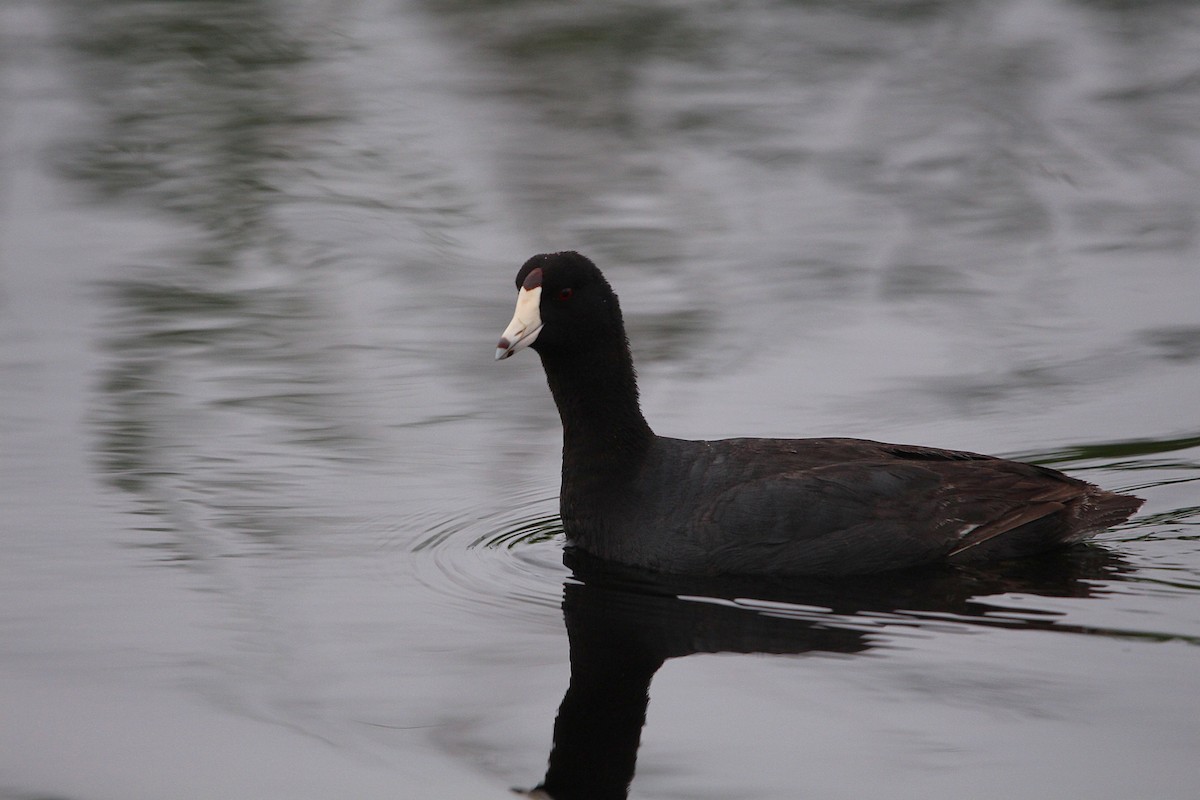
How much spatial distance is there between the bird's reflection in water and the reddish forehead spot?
3.26 ft

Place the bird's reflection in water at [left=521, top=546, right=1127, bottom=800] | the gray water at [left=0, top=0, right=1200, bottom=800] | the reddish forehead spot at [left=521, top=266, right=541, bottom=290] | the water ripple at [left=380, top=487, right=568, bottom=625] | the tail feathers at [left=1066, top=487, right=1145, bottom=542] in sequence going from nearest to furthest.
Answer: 1. the gray water at [left=0, top=0, right=1200, bottom=800]
2. the bird's reflection in water at [left=521, top=546, right=1127, bottom=800]
3. the water ripple at [left=380, top=487, right=568, bottom=625]
4. the tail feathers at [left=1066, top=487, right=1145, bottom=542]
5. the reddish forehead spot at [left=521, top=266, right=541, bottom=290]

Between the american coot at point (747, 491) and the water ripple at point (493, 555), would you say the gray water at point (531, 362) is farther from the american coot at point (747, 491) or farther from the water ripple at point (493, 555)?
the american coot at point (747, 491)

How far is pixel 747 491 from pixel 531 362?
2.82 metres

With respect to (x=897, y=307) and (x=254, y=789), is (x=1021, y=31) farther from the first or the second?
(x=254, y=789)

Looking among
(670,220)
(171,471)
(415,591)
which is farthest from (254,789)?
(670,220)

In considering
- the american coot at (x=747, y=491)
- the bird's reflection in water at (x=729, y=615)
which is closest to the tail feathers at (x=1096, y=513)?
the american coot at (x=747, y=491)

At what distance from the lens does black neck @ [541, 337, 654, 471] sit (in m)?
6.45

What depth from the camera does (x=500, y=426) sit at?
781 centimetres

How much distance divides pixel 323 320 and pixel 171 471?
6.62 ft

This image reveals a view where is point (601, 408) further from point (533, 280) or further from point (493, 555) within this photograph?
point (493, 555)

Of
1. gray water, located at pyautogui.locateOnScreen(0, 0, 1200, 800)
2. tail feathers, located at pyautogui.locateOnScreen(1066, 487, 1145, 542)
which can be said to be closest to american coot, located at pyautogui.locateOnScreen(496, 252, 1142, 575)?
tail feathers, located at pyautogui.locateOnScreen(1066, 487, 1145, 542)

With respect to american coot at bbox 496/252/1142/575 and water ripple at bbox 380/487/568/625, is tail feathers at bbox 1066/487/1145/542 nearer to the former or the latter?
american coot at bbox 496/252/1142/575

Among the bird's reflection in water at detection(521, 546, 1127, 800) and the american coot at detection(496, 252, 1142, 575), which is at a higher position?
the american coot at detection(496, 252, 1142, 575)

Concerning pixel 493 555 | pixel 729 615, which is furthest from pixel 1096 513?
pixel 493 555
